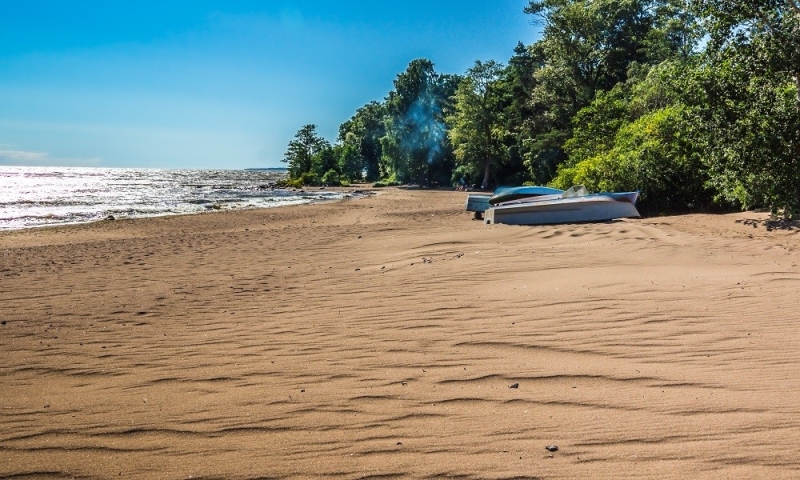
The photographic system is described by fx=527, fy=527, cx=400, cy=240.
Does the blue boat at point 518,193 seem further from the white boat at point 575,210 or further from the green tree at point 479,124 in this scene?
the green tree at point 479,124

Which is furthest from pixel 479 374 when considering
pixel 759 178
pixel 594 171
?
pixel 594 171

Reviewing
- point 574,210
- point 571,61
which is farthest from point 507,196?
point 571,61

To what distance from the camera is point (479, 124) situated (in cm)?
4581

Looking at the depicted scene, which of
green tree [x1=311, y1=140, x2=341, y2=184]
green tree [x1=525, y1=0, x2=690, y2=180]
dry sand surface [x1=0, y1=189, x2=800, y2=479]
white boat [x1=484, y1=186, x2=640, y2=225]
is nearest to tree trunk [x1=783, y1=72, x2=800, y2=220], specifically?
dry sand surface [x1=0, y1=189, x2=800, y2=479]

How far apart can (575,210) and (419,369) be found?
34.5 feet

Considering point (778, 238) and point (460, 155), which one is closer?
point (778, 238)

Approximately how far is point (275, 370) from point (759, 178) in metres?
10.9

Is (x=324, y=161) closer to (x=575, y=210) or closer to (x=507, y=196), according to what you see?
(x=507, y=196)

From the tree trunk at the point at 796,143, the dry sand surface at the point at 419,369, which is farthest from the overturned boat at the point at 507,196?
the dry sand surface at the point at 419,369

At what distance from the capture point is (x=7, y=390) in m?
3.92

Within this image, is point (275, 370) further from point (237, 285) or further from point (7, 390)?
point (237, 285)

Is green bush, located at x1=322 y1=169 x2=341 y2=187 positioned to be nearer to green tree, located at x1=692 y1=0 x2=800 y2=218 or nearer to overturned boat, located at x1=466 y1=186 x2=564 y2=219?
overturned boat, located at x1=466 y1=186 x2=564 y2=219

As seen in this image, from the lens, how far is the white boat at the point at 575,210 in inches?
527

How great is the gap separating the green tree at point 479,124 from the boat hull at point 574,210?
1235 inches
